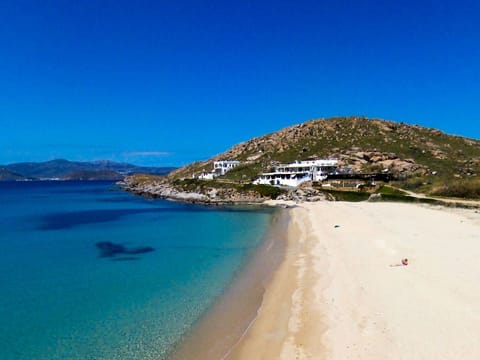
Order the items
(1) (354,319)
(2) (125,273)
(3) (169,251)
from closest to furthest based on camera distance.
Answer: (1) (354,319) < (2) (125,273) < (3) (169,251)

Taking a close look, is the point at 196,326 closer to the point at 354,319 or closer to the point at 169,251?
the point at 354,319

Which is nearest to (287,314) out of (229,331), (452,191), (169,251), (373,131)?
(229,331)

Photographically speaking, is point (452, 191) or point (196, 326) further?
point (452, 191)

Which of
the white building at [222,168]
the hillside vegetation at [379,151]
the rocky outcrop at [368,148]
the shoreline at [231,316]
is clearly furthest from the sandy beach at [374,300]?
the white building at [222,168]

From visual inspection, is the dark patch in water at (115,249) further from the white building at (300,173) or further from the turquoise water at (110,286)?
the white building at (300,173)

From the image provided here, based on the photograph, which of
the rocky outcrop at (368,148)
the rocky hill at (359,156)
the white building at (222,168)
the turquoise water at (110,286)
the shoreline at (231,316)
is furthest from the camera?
the white building at (222,168)
